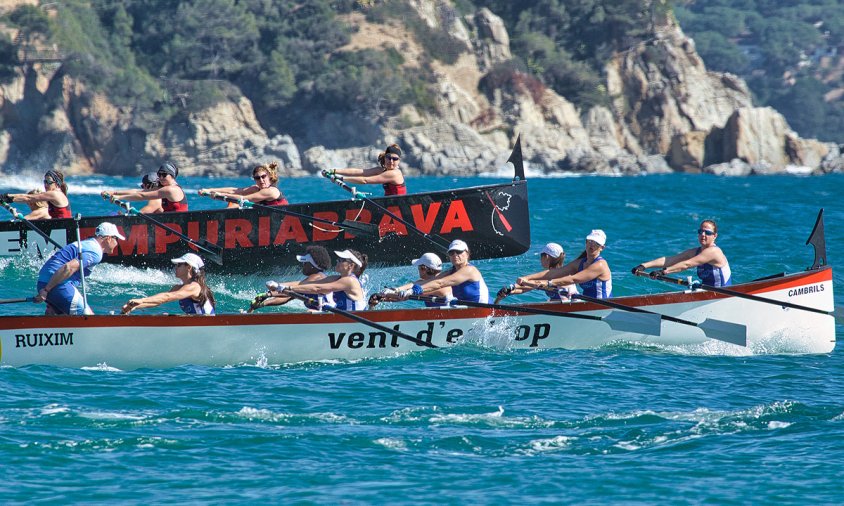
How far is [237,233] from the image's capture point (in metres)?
21.8

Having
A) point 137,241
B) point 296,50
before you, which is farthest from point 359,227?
point 296,50

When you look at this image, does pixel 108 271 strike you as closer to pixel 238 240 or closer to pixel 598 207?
pixel 238 240

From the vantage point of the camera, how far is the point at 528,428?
40.5ft

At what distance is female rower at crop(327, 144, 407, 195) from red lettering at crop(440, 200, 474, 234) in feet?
3.34

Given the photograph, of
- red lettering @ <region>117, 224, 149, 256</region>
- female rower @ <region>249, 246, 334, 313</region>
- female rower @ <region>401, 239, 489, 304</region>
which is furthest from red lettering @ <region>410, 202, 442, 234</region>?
female rower @ <region>249, 246, 334, 313</region>

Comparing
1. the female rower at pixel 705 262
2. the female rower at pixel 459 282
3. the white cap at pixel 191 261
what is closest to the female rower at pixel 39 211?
the white cap at pixel 191 261

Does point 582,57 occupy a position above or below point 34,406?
above

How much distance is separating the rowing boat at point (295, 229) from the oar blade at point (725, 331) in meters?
6.46

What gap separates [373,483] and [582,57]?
326 feet

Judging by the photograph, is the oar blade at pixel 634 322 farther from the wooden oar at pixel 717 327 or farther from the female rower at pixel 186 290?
the female rower at pixel 186 290

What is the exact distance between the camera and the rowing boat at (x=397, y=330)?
14.6 m

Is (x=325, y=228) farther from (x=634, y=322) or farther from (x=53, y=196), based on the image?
(x=634, y=322)

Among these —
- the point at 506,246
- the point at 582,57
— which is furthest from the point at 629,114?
the point at 506,246

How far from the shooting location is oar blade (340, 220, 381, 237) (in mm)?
21625
